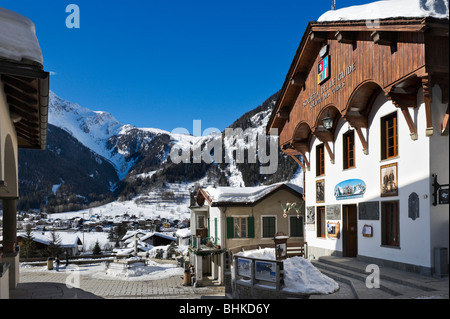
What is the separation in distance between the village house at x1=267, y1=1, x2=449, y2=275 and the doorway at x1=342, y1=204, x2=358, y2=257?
1.6 inches

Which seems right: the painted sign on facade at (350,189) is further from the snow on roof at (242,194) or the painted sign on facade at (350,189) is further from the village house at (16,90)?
the village house at (16,90)

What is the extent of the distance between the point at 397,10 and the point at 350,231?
339 inches

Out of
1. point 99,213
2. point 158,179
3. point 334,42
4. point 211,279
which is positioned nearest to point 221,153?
point 158,179

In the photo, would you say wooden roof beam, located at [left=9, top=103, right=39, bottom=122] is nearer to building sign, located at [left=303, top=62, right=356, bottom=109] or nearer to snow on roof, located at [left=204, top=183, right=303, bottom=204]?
building sign, located at [left=303, top=62, right=356, bottom=109]

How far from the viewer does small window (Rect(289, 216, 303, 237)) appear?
2503cm

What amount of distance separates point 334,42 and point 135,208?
181848 mm

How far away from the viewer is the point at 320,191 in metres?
18.3

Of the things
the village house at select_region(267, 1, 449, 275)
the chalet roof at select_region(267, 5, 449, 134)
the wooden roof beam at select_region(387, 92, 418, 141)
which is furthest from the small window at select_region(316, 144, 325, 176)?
the wooden roof beam at select_region(387, 92, 418, 141)

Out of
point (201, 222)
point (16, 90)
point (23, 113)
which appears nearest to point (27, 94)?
point (16, 90)

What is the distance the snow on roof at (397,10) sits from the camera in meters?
10.5

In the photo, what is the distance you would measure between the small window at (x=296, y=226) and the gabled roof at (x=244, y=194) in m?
1.53

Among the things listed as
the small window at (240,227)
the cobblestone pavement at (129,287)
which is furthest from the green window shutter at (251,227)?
the cobblestone pavement at (129,287)

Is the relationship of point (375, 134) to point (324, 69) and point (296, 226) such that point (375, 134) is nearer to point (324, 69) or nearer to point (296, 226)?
point (324, 69)

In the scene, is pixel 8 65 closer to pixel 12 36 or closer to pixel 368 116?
pixel 12 36
